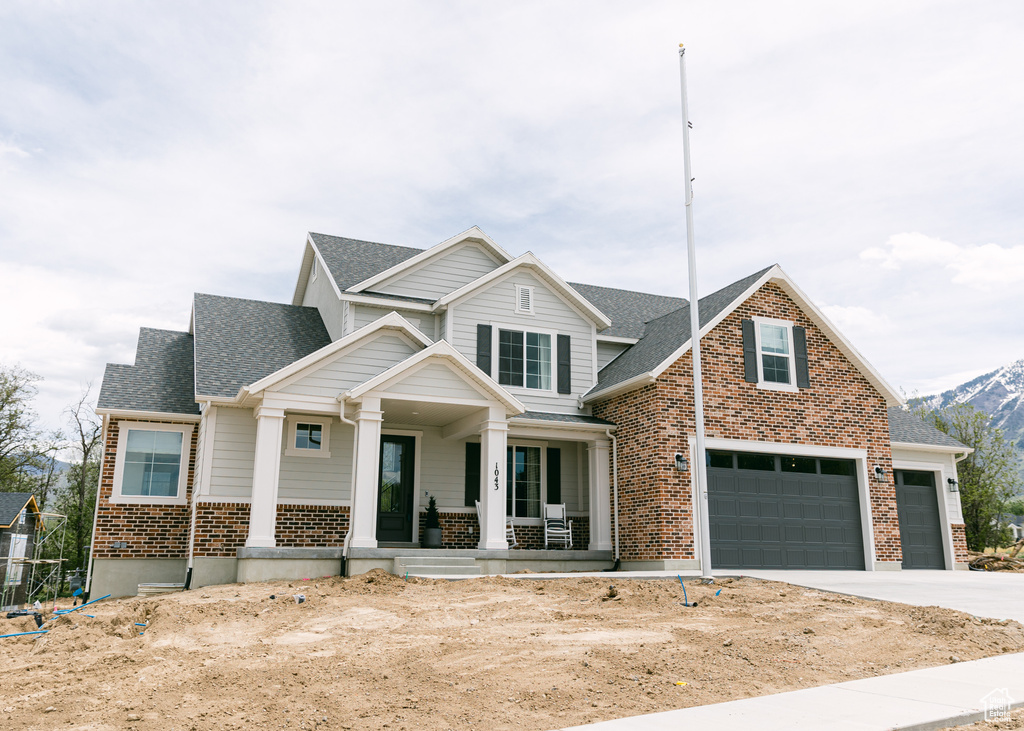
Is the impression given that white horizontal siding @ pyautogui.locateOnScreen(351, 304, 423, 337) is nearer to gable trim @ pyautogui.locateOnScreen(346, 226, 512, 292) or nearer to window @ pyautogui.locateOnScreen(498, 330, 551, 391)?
gable trim @ pyautogui.locateOnScreen(346, 226, 512, 292)

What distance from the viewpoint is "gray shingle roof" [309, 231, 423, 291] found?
16.7 m

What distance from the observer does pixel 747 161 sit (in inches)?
563

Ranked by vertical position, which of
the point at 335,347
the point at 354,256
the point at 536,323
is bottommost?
the point at 335,347

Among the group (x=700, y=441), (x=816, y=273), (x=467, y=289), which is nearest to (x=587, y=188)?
(x=467, y=289)

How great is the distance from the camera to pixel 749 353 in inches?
621

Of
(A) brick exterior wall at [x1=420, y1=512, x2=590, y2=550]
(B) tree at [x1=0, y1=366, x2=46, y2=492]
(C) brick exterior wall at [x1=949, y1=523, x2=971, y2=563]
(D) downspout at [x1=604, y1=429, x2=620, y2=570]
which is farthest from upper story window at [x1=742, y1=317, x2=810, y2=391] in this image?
(B) tree at [x1=0, y1=366, x2=46, y2=492]

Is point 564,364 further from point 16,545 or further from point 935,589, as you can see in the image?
point 16,545

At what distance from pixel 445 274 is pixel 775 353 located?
7524 millimetres

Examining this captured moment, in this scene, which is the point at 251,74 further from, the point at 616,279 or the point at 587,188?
the point at 616,279

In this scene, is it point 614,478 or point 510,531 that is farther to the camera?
point 614,478

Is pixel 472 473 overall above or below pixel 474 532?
above

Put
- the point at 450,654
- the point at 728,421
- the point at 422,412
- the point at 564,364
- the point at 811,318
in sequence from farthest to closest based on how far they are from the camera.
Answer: the point at 564,364 → the point at 811,318 → the point at 728,421 → the point at 422,412 → the point at 450,654

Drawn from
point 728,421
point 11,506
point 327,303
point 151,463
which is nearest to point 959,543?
point 728,421

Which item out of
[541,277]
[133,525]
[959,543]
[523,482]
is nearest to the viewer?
[133,525]
